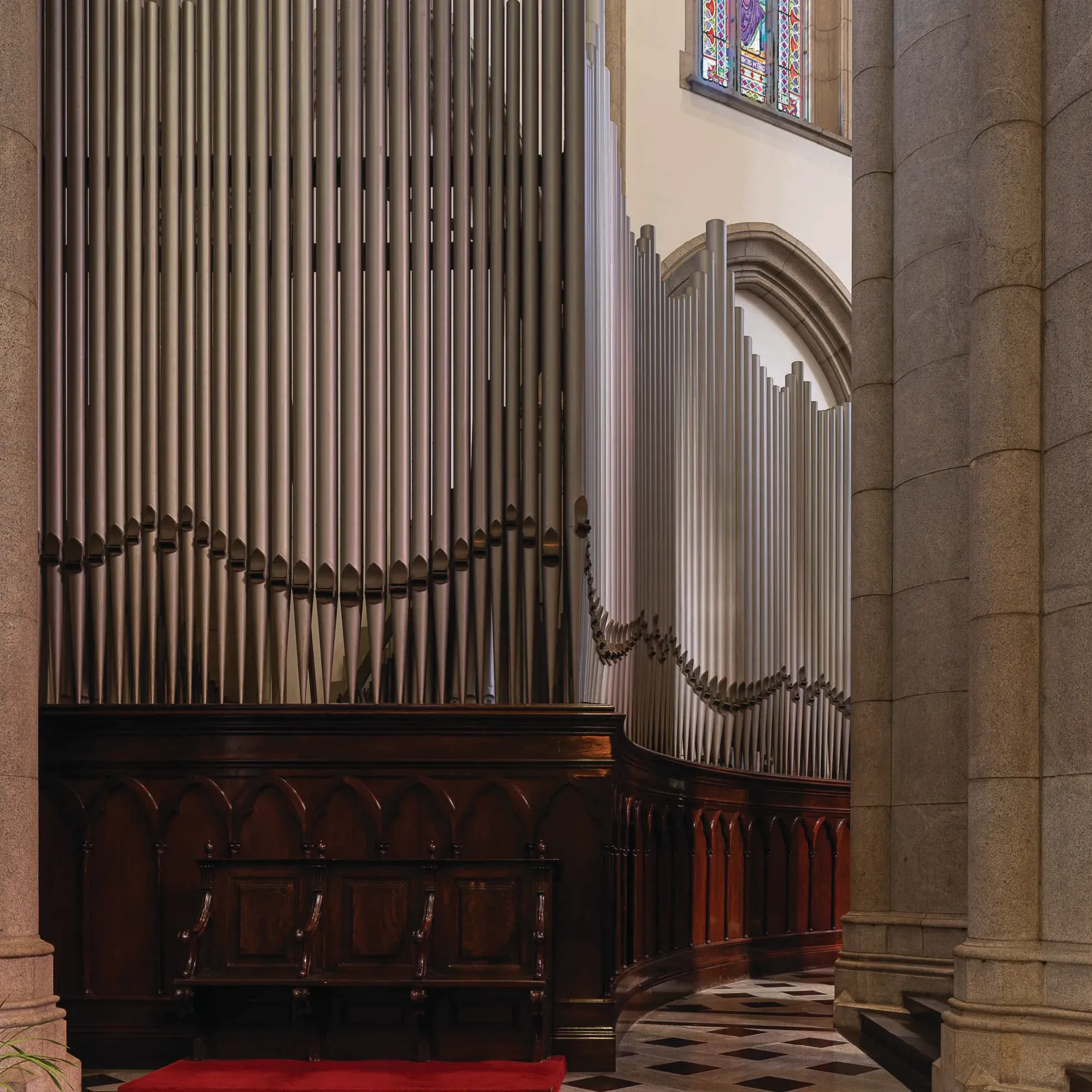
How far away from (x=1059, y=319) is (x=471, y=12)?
4.62 meters

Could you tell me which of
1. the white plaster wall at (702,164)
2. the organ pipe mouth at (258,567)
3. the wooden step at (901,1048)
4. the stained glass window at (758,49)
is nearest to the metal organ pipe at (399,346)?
the organ pipe mouth at (258,567)

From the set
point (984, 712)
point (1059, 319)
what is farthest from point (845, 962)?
point (1059, 319)

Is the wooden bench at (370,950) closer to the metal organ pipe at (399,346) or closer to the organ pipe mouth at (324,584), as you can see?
the metal organ pipe at (399,346)

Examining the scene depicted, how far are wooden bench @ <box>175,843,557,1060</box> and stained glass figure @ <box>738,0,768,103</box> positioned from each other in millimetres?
12299

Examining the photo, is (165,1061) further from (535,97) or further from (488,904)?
(535,97)

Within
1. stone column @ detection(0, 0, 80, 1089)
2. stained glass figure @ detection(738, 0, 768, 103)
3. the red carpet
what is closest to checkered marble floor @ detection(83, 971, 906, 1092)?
the red carpet

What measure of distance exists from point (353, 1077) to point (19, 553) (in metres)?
2.86

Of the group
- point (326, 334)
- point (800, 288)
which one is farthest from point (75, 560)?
point (800, 288)

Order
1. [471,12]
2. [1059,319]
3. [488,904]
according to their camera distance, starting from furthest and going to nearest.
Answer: [471,12] < [488,904] < [1059,319]

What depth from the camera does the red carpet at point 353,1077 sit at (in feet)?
23.1

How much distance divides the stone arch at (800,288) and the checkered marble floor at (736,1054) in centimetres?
852

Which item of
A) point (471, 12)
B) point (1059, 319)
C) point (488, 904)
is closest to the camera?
point (1059, 319)

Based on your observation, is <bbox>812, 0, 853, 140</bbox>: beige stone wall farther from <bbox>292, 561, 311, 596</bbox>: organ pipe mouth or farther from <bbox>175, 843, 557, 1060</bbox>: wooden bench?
<bbox>175, 843, 557, 1060</bbox>: wooden bench

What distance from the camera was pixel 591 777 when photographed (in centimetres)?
838
